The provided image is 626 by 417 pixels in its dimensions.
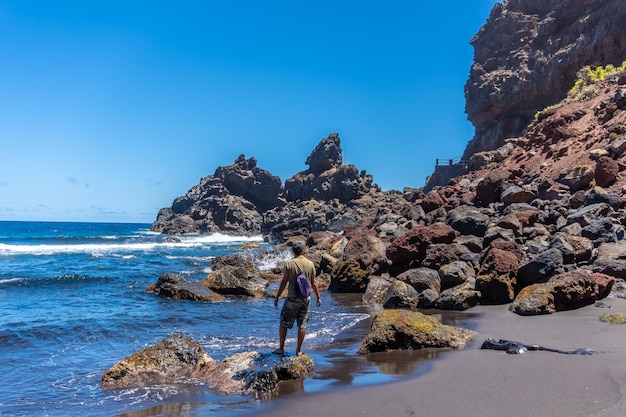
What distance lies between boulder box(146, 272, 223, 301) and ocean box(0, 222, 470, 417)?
41 centimetres

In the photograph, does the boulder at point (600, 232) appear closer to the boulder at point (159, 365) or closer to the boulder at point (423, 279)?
the boulder at point (423, 279)

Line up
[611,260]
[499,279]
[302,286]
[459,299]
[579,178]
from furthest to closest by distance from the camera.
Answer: [579,178] < [459,299] < [499,279] < [611,260] < [302,286]

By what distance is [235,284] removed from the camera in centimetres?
1702

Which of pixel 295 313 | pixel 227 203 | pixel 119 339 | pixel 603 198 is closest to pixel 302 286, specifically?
pixel 295 313

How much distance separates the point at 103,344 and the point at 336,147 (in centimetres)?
7633

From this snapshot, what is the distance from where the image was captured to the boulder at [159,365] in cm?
712

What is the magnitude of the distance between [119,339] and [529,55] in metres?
53.4

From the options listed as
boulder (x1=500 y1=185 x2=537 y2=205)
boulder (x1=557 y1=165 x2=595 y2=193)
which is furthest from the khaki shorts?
boulder (x1=557 y1=165 x2=595 y2=193)

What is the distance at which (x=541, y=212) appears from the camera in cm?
1766

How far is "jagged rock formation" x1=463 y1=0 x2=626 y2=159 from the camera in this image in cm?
4219

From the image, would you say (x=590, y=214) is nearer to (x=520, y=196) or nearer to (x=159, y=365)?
(x=520, y=196)

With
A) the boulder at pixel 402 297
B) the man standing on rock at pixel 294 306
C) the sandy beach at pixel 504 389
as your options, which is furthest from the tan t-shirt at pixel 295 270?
the boulder at pixel 402 297

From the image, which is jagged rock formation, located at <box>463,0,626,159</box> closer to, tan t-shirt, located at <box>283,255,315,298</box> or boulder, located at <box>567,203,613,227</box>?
boulder, located at <box>567,203,613,227</box>

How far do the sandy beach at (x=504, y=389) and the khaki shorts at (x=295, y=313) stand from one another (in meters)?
1.81
